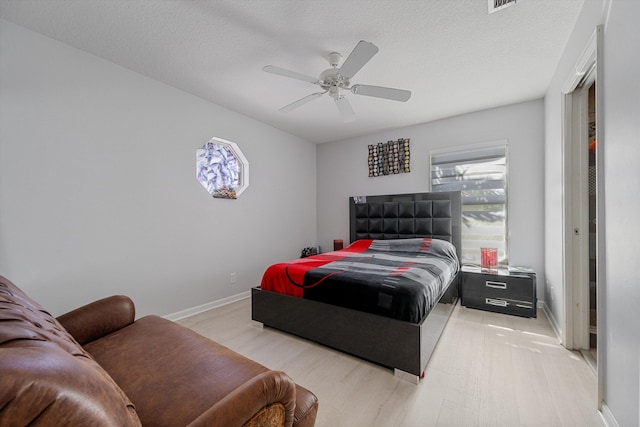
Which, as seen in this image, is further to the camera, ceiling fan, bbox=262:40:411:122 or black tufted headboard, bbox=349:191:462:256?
black tufted headboard, bbox=349:191:462:256

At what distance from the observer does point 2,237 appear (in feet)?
6.03

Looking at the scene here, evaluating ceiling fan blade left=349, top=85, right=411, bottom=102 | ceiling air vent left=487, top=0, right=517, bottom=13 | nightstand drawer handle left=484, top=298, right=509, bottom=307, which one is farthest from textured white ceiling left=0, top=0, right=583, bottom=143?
nightstand drawer handle left=484, top=298, right=509, bottom=307

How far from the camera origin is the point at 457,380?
5.75 feet

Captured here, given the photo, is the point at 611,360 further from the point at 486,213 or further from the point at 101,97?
the point at 101,97

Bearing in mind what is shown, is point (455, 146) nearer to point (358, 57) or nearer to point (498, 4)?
point (498, 4)

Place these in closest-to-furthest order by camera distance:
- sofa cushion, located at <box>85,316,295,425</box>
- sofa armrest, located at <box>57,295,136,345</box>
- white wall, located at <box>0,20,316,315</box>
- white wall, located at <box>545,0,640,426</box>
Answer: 1. sofa cushion, located at <box>85,316,295,425</box>
2. white wall, located at <box>545,0,640,426</box>
3. sofa armrest, located at <box>57,295,136,345</box>
4. white wall, located at <box>0,20,316,315</box>

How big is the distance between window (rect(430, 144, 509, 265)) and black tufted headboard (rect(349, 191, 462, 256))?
0.16 metres

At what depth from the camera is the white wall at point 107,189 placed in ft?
6.30

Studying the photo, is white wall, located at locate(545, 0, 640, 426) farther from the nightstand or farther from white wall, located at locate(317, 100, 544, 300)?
white wall, located at locate(317, 100, 544, 300)

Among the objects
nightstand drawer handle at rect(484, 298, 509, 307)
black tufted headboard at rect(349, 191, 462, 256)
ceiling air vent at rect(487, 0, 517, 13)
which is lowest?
nightstand drawer handle at rect(484, 298, 509, 307)

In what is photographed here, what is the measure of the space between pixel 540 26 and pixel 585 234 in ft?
5.42

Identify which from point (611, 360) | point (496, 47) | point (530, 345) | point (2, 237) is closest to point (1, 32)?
point (2, 237)

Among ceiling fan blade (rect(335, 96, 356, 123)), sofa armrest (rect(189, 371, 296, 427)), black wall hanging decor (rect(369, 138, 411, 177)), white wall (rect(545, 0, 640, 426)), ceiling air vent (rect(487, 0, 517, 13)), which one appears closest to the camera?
sofa armrest (rect(189, 371, 296, 427))

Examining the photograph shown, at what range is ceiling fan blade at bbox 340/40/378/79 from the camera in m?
1.69
